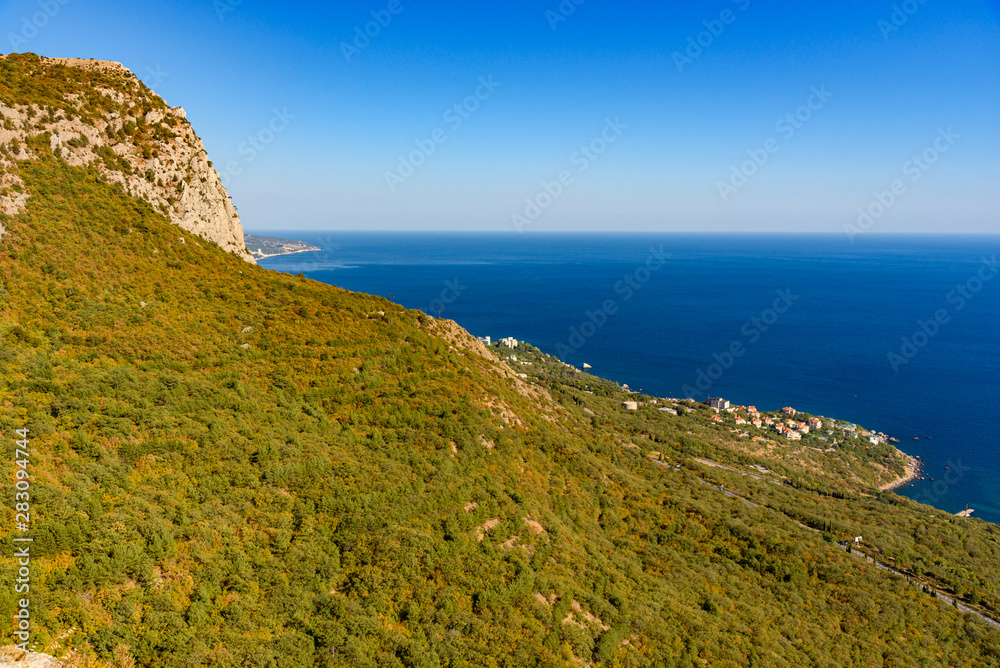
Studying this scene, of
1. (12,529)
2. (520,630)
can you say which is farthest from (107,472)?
(520,630)

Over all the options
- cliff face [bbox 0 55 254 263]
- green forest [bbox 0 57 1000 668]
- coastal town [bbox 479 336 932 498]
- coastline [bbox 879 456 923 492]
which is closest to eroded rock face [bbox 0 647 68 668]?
green forest [bbox 0 57 1000 668]

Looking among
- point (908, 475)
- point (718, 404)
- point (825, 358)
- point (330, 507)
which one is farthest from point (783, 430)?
point (330, 507)

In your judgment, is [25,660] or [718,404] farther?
[718,404]

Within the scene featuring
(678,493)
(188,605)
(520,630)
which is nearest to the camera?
(188,605)

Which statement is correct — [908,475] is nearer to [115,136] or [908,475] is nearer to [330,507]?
[330,507]

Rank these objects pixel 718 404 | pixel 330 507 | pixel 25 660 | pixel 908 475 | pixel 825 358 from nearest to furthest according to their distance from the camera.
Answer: pixel 25 660 → pixel 330 507 → pixel 908 475 → pixel 718 404 → pixel 825 358

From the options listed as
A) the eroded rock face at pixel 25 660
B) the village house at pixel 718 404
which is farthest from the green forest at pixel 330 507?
the village house at pixel 718 404

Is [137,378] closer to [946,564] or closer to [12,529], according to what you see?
[12,529]
